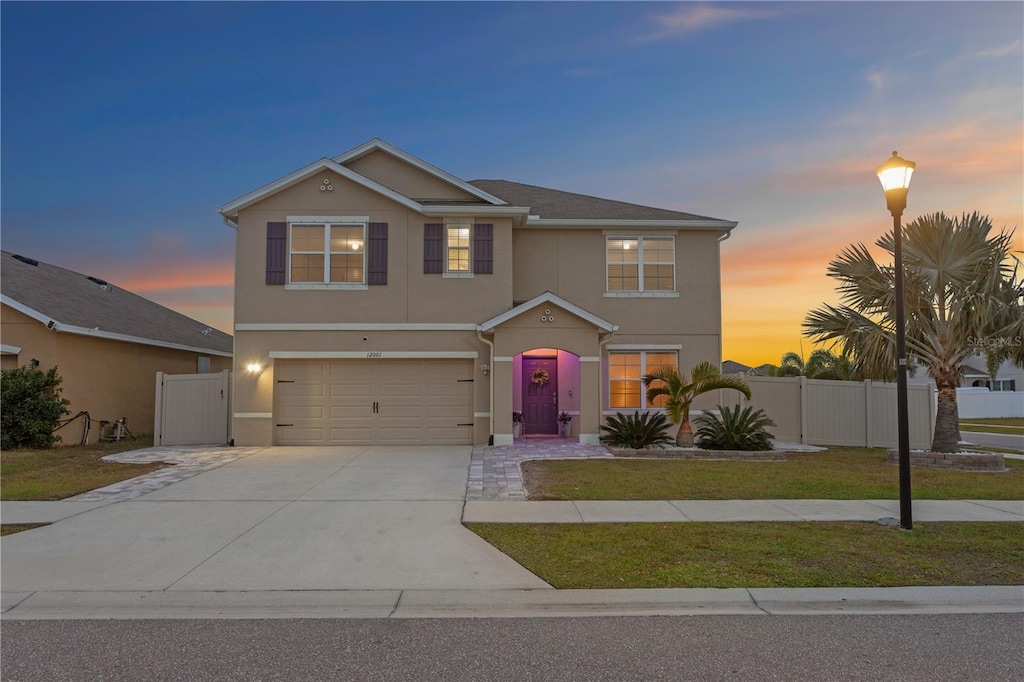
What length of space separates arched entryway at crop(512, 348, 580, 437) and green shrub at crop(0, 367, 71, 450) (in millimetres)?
12313

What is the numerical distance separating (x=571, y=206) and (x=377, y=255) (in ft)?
20.5

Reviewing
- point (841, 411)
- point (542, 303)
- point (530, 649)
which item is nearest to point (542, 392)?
point (542, 303)

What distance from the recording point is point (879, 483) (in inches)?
414

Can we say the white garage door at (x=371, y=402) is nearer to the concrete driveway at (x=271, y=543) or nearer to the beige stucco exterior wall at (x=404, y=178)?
the beige stucco exterior wall at (x=404, y=178)

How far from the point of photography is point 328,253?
637 inches

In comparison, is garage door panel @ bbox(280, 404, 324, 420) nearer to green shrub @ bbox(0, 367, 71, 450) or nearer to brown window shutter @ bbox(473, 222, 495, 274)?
brown window shutter @ bbox(473, 222, 495, 274)

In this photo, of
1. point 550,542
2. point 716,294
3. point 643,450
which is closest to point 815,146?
point 716,294

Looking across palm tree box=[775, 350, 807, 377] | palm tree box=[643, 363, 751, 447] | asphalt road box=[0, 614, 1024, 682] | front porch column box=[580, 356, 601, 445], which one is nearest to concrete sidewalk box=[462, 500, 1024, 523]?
asphalt road box=[0, 614, 1024, 682]

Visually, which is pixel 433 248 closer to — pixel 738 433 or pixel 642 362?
pixel 642 362

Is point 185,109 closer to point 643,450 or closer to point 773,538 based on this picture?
point 643,450

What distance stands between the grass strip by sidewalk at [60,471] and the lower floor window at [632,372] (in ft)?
37.6

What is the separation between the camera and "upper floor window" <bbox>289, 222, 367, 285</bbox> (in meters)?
16.2

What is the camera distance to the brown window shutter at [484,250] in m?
16.4

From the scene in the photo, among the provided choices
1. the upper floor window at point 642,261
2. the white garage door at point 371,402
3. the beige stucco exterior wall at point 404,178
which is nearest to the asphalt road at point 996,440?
the upper floor window at point 642,261
